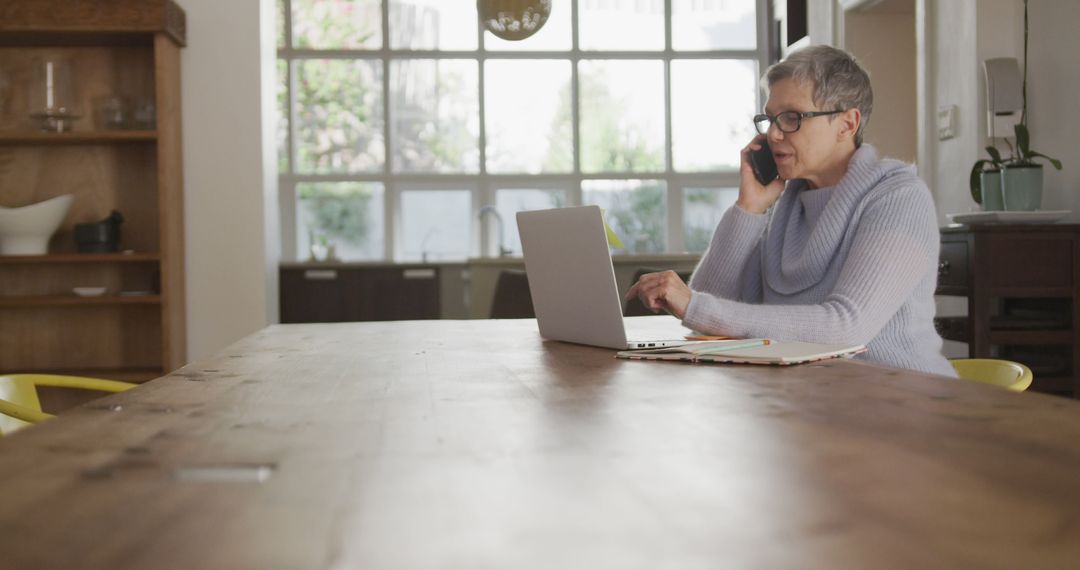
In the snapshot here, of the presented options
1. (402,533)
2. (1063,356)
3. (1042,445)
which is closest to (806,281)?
(1042,445)

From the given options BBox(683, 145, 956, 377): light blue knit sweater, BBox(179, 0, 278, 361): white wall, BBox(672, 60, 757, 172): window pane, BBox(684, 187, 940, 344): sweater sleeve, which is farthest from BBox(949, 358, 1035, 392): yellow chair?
BBox(672, 60, 757, 172): window pane

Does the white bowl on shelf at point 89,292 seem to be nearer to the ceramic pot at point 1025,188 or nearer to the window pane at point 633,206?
the ceramic pot at point 1025,188

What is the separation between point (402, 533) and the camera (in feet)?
1.88

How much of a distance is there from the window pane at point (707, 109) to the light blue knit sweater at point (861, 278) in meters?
5.55

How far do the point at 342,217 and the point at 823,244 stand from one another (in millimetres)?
5785

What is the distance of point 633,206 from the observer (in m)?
7.64

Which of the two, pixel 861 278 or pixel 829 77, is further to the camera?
pixel 829 77

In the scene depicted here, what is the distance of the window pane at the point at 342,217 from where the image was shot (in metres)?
7.38

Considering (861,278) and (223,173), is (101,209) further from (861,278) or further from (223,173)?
(861,278)

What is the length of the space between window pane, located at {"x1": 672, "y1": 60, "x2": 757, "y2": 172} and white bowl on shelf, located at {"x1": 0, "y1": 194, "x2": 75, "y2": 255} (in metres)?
4.50

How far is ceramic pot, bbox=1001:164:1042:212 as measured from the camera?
370 cm

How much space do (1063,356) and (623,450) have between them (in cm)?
339

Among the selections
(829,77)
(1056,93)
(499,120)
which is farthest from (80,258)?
(1056,93)

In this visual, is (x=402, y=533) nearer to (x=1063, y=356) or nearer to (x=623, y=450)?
(x=623, y=450)
